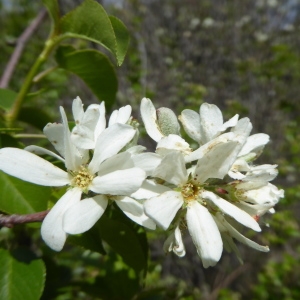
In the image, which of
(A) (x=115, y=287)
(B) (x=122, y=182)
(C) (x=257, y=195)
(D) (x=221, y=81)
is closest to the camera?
(B) (x=122, y=182)

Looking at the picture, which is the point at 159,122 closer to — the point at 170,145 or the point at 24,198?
the point at 170,145

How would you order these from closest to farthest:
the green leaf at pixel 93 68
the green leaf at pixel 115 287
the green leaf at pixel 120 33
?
the green leaf at pixel 120 33 < the green leaf at pixel 93 68 < the green leaf at pixel 115 287

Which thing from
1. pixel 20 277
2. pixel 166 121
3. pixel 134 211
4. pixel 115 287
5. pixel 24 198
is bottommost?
pixel 115 287

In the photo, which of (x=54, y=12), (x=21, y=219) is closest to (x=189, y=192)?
(x=21, y=219)

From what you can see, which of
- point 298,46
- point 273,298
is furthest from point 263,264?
point 298,46

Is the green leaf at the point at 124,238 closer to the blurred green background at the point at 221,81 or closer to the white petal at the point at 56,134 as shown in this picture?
the white petal at the point at 56,134

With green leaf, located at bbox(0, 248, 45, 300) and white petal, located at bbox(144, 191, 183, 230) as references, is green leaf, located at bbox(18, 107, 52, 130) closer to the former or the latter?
green leaf, located at bbox(0, 248, 45, 300)

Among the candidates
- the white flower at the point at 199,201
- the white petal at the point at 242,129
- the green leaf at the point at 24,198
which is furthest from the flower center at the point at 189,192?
the green leaf at the point at 24,198
